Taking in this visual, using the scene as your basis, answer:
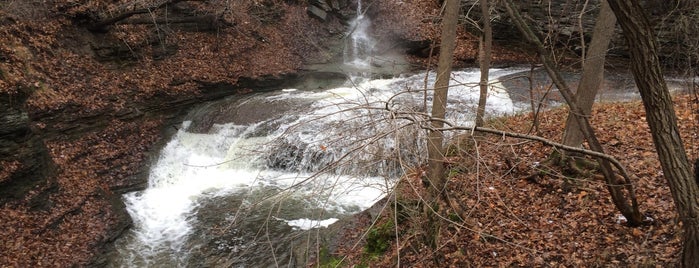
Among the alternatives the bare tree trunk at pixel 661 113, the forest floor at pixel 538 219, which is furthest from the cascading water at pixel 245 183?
the bare tree trunk at pixel 661 113

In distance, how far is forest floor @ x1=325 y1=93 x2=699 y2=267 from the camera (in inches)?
195

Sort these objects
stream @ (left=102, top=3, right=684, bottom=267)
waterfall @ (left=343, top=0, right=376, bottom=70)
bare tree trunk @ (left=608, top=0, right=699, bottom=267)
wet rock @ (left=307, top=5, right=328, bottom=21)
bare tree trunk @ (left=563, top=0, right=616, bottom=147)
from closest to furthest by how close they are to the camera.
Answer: bare tree trunk @ (left=608, top=0, right=699, bottom=267) < bare tree trunk @ (left=563, top=0, right=616, bottom=147) < stream @ (left=102, top=3, right=684, bottom=267) < waterfall @ (left=343, top=0, right=376, bottom=70) < wet rock @ (left=307, top=5, right=328, bottom=21)

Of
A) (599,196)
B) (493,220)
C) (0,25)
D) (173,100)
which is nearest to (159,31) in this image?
(173,100)

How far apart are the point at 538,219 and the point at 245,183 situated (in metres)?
6.73

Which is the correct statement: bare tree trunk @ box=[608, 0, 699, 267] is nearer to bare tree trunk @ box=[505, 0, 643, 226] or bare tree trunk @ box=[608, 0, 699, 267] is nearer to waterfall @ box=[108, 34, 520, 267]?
bare tree trunk @ box=[505, 0, 643, 226]

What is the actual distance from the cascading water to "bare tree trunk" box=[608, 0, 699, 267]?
1.72m

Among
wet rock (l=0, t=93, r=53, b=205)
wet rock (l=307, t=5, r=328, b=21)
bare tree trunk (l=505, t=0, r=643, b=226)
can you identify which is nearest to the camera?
bare tree trunk (l=505, t=0, r=643, b=226)

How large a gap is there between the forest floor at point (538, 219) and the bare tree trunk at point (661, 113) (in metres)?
1.00

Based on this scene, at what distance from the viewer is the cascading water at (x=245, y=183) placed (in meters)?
7.60

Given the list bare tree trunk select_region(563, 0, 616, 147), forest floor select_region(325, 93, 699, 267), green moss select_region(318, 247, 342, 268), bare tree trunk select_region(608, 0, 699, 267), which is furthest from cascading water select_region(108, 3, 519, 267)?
bare tree trunk select_region(608, 0, 699, 267)

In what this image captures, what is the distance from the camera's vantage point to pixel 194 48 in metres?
15.0

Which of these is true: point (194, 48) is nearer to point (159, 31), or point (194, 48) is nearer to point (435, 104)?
point (159, 31)

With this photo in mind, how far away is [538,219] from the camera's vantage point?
5984 millimetres

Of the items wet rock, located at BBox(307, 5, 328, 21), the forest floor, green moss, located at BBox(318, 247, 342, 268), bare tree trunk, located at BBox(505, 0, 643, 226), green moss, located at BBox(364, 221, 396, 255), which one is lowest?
green moss, located at BBox(318, 247, 342, 268)
